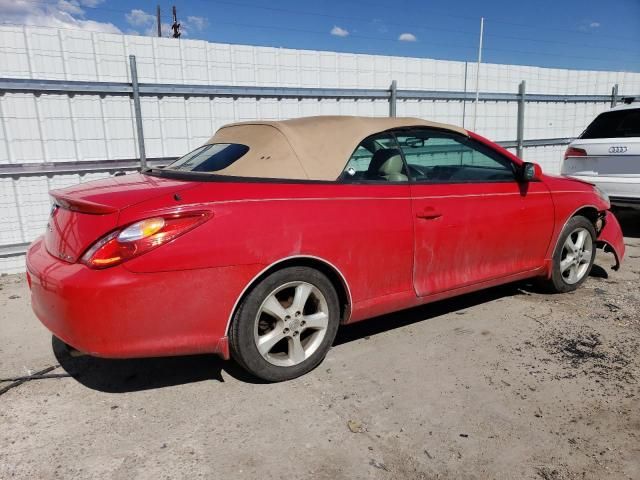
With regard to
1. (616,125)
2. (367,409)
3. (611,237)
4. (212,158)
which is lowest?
(367,409)

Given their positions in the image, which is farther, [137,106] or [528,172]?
[137,106]

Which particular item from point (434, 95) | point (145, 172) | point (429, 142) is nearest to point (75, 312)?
point (145, 172)

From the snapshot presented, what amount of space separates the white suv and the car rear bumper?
539 cm

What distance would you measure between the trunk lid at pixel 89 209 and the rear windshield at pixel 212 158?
1.08 ft

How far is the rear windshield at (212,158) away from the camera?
3.23 m

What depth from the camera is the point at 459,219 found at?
3562mm

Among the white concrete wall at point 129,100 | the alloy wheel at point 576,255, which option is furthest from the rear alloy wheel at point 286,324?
the white concrete wall at point 129,100

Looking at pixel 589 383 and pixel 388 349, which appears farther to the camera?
pixel 388 349

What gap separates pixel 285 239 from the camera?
2.82m

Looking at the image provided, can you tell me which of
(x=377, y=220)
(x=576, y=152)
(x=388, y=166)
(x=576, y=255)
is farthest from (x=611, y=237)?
(x=377, y=220)

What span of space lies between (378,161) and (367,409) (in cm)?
163

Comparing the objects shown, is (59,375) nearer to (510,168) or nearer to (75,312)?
(75,312)

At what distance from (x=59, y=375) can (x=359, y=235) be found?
2114 mm

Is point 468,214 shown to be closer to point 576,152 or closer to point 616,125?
point 576,152
